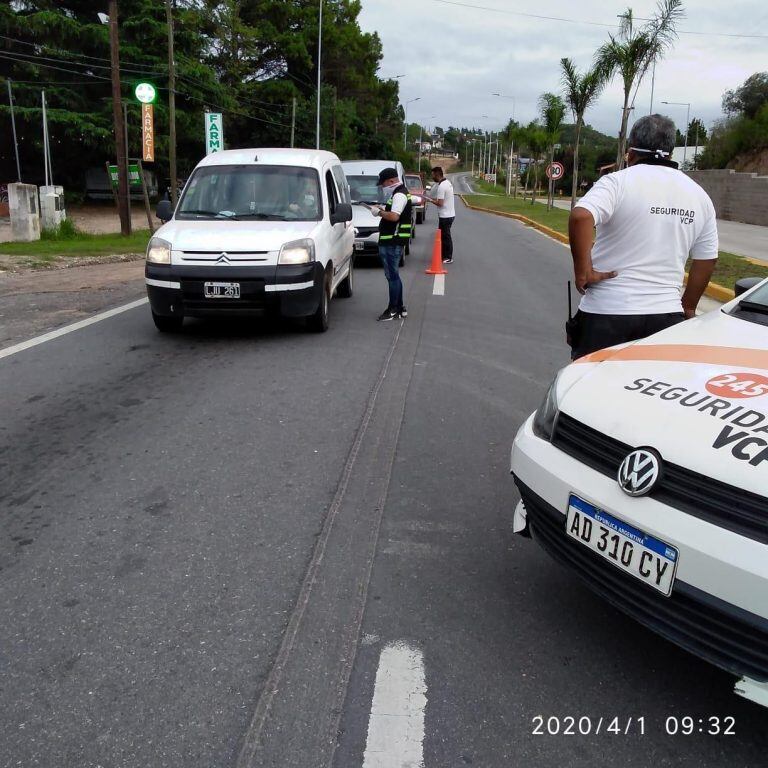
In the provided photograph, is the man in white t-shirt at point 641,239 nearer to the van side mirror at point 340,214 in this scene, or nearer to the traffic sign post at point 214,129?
the van side mirror at point 340,214

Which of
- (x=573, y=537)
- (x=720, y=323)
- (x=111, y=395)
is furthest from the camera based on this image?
(x=111, y=395)

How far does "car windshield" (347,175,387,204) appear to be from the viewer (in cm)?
1617

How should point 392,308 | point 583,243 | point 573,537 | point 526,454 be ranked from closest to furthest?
1. point 573,537
2. point 526,454
3. point 583,243
4. point 392,308

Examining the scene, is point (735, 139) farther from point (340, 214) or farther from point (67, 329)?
point (67, 329)

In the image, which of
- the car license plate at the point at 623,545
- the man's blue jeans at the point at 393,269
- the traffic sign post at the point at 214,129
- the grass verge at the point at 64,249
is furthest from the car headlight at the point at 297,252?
the traffic sign post at the point at 214,129

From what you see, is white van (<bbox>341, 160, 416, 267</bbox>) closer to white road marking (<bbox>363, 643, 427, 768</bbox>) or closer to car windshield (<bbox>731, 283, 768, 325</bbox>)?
car windshield (<bbox>731, 283, 768, 325</bbox>)

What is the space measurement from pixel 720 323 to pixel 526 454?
1.24 metres

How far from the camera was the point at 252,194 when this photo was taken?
840 centimetres

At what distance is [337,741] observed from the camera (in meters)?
2.35

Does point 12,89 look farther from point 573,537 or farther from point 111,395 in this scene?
point 573,537

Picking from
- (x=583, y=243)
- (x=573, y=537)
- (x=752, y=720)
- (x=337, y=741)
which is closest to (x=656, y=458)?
(x=573, y=537)

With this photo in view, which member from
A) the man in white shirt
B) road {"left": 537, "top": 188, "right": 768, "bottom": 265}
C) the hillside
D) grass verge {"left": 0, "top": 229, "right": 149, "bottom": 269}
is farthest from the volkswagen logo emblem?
the hillside

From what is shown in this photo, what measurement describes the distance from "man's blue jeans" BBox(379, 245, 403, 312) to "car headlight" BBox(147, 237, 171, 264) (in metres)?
2.50

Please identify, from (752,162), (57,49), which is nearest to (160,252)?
(57,49)
